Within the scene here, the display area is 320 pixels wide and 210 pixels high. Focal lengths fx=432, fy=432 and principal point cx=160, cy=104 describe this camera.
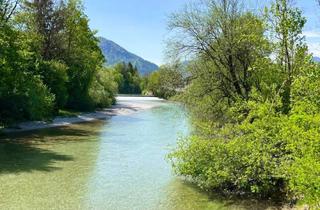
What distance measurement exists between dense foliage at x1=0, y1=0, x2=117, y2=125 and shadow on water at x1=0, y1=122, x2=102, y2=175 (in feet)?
12.4

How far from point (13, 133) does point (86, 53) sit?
27398 mm

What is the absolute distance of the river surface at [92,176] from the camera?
17.0m

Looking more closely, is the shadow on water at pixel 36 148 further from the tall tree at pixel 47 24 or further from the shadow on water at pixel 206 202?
the tall tree at pixel 47 24

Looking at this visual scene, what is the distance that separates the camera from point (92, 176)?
862 inches

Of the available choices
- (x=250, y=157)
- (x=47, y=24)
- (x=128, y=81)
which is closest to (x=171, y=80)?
(x=250, y=157)

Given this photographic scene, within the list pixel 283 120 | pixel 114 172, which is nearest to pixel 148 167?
pixel 114 172

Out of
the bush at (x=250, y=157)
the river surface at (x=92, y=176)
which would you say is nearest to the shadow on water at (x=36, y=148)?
the river surface at (x=92, y=176)

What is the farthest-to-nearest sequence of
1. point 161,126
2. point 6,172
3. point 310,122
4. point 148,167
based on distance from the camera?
point 161,126 → point 148,167 → point 6,172 → point 310,122

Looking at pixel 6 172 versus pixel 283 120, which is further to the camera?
pixel 6 172

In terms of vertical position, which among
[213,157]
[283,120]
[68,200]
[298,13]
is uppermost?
[298,13]

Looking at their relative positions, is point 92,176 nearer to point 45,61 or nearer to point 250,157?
point 250,157

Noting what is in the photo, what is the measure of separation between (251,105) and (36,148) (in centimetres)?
1720

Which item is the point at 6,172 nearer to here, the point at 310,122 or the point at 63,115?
the point at 310,122

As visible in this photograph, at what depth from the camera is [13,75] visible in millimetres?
36312
